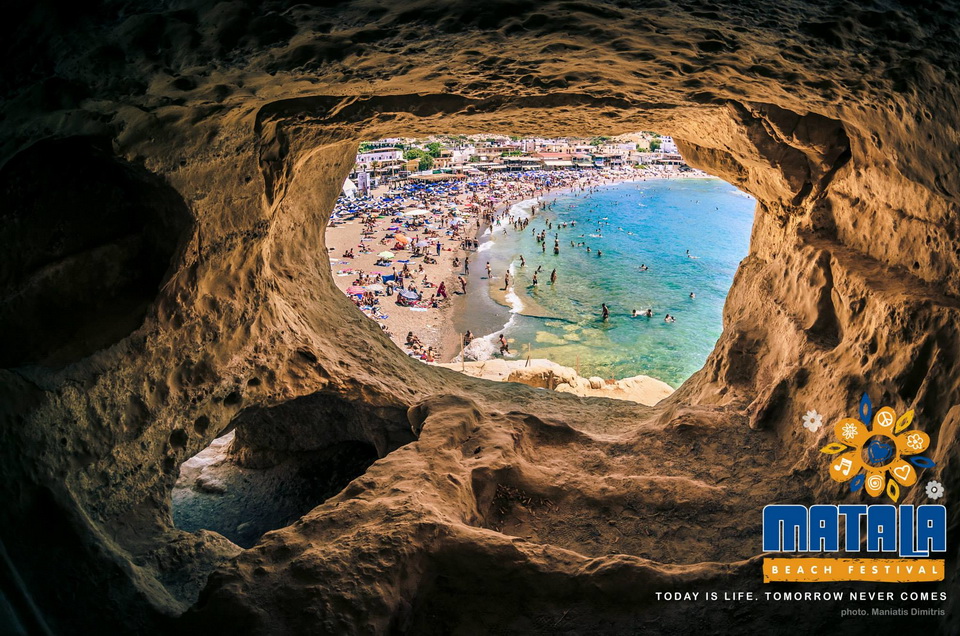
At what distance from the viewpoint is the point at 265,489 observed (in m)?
9.59

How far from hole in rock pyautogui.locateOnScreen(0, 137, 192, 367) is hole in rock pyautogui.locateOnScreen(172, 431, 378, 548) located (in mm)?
4576

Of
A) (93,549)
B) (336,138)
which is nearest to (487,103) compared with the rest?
(336,138)

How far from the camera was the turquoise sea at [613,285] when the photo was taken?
83.9ft

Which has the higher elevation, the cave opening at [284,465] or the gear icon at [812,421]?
the gear icon at [812,421]

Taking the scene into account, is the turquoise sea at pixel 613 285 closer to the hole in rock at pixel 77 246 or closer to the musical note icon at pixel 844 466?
the hole in rock at pixel 77 246

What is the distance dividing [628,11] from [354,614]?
4197 millimetres

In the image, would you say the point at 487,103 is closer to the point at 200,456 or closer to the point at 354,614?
the point at 354,614

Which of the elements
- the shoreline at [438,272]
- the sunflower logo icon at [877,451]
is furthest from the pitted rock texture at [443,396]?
the shoreline at [438,272]

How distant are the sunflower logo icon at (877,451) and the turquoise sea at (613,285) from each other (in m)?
17.9

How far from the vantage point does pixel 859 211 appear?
557cm

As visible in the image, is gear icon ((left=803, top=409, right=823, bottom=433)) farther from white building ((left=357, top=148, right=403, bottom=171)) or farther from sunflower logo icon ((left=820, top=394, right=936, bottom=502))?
white building ((left=357, top=148, right=403, bottom=171))

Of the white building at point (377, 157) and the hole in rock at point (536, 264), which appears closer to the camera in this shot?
the hole in rock at point (536, 264)

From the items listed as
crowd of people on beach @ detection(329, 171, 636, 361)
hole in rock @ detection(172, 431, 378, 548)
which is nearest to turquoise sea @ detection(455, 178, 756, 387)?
crowd of people on beach @ detection(329, 171, 636, 361)

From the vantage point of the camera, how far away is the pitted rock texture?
3.35 metres
